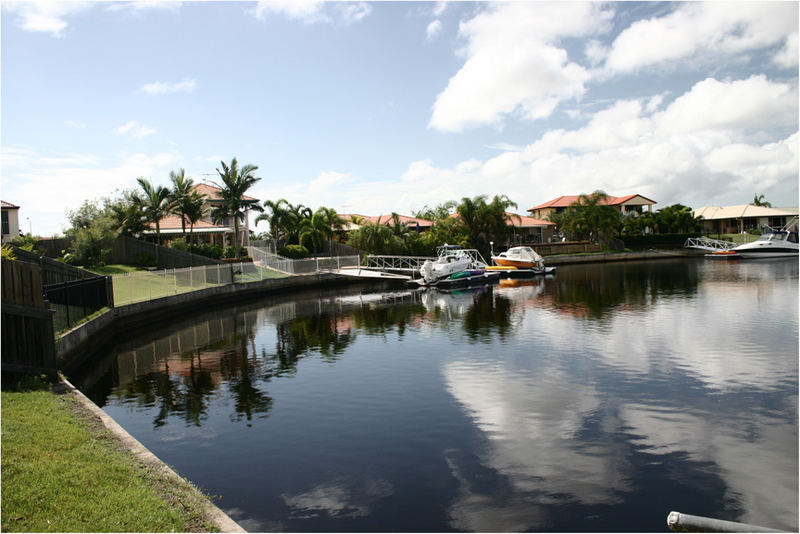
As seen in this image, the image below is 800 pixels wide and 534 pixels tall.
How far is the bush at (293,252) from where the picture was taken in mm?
57906

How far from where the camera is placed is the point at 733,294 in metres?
34.2

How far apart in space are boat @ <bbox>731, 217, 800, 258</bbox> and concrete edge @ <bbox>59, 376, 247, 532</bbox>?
7867 cm

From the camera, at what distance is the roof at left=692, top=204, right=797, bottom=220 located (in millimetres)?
94188

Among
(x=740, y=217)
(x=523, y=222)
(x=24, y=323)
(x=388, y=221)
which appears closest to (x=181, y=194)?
(x=388, y=221)

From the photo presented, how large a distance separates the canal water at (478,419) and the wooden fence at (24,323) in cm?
210

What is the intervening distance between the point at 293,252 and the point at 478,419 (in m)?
47.4

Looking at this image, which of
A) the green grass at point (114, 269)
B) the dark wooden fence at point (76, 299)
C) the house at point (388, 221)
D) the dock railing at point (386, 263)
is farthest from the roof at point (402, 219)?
the dark wooden fence at point (76, 299)

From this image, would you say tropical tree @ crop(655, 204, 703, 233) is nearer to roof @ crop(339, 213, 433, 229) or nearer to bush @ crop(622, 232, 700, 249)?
bush @ crop(622, 232, 700, 249)

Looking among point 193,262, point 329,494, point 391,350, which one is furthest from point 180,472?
point 193,262

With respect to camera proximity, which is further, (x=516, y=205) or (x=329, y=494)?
(x=516, y=205)

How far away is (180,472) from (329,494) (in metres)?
2.97

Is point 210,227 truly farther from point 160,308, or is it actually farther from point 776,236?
point 776,236

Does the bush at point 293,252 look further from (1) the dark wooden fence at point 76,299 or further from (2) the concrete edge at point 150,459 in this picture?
(2) the concrete edge at point 150,459

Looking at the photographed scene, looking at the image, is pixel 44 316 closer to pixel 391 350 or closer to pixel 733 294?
pixel 391 350
